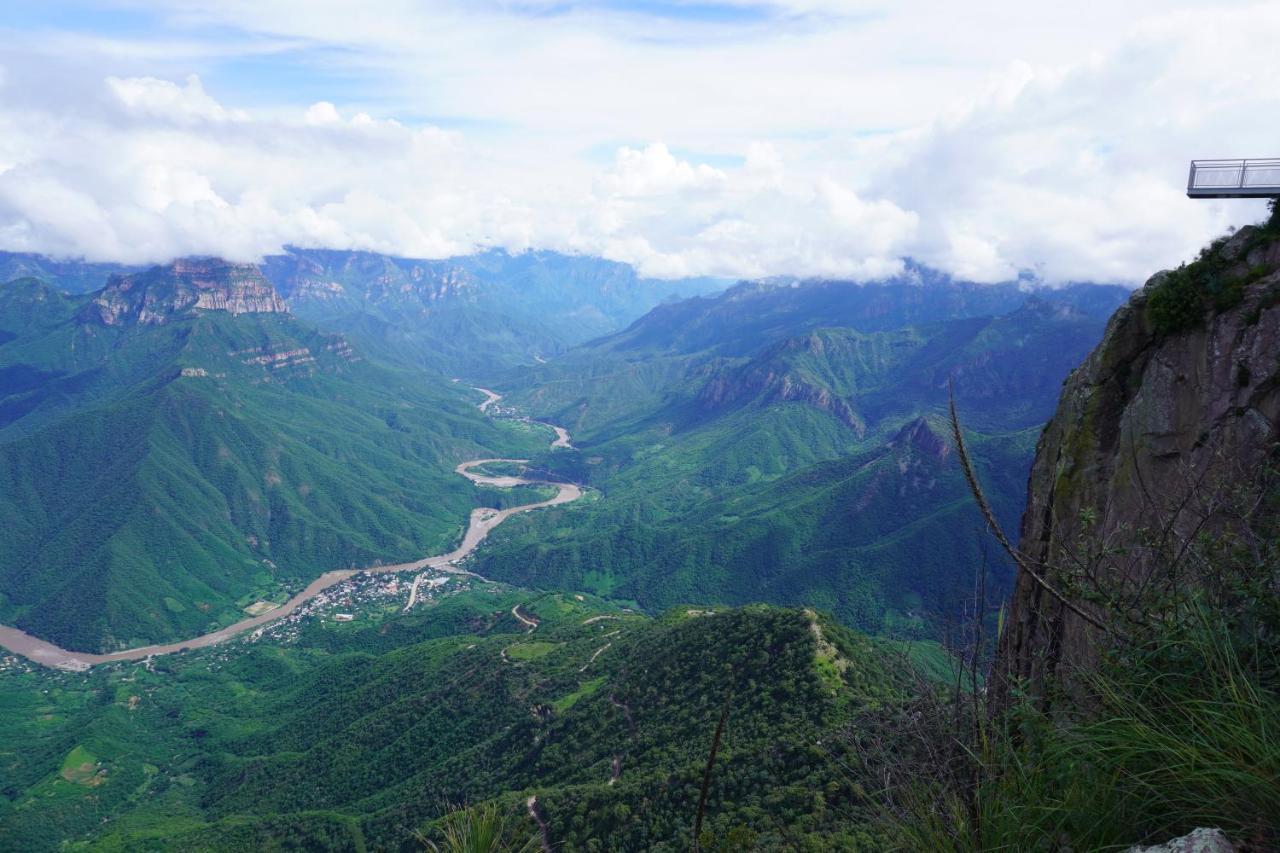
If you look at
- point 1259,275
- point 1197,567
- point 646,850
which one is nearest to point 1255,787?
point 1197,567

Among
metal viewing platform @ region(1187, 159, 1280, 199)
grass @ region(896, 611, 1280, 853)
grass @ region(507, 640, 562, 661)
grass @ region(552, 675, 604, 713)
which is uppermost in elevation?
metal viewing platform @ region(1187, 159, 1280, 199)

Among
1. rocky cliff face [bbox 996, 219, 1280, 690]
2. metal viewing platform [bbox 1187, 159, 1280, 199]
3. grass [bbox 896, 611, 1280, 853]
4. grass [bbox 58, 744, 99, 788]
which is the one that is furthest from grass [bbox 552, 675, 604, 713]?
grass [bbox 58, 744, 99, 788]

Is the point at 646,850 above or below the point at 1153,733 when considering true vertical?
below

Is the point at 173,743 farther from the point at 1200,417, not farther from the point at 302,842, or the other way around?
the point at 1200,417

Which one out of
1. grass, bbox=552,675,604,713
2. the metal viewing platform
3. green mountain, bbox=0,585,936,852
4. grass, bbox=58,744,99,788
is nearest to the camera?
the metal viewing platform

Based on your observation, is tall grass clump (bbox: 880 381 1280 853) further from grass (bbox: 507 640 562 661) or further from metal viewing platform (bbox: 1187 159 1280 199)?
grass (bbox: 507 640 562 661)

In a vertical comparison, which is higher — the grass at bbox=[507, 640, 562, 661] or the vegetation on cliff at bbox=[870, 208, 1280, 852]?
the vegetation on cliff at bbox=[870, 208, 1280, 852]

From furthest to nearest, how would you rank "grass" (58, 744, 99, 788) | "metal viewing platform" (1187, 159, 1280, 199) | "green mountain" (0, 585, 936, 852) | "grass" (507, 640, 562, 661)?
"grass" (58, 744, 99, 788)
"grass" (507, 640, 562, 661)
"green mountain" (0, 585, 936, 852)
"metal viewing platform" (1187, 159, 1280, 199)
